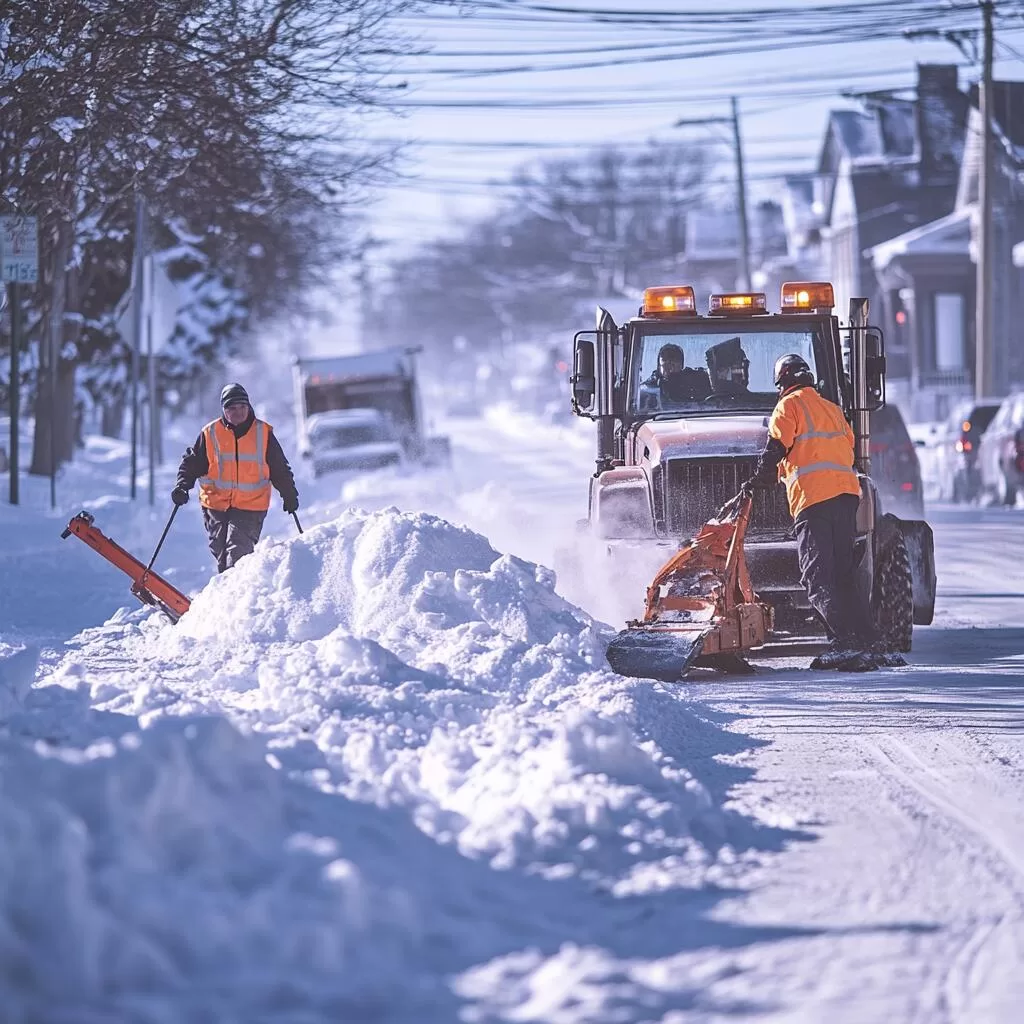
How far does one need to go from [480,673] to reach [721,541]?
86.7 inches

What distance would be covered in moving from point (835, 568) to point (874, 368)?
174cm

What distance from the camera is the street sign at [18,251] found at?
60.1 ft

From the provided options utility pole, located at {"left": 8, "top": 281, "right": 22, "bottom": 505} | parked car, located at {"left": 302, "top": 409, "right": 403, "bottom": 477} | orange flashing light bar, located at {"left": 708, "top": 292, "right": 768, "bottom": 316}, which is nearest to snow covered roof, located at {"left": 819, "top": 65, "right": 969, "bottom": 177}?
parked car, located at {"left": 302, "top": 409, "right": 403, "bottom": 477}

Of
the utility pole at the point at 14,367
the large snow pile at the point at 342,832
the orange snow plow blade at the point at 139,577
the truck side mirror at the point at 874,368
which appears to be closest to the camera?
the large snow pile at the point at 342,832

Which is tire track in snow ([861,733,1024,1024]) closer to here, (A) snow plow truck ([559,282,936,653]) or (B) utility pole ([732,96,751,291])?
(A) snow plow truck ([559,282,936,653])

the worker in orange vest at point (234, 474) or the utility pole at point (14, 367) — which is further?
the utility pole at point (14, 367)

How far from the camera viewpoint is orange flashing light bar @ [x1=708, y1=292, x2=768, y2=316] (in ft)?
42.1

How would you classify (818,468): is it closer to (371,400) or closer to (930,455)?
(930,455)

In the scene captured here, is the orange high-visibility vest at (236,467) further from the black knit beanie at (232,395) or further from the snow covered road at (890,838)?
the snow covered road at (890,838)

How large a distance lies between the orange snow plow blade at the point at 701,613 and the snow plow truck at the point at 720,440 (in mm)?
327

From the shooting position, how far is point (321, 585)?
11312 mm

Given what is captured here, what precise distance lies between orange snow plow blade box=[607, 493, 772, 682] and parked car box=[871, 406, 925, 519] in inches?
428

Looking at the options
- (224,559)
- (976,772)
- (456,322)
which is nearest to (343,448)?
(224,559)

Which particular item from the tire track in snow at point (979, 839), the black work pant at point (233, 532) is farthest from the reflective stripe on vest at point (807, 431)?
the black work pant at point (233, 532)
